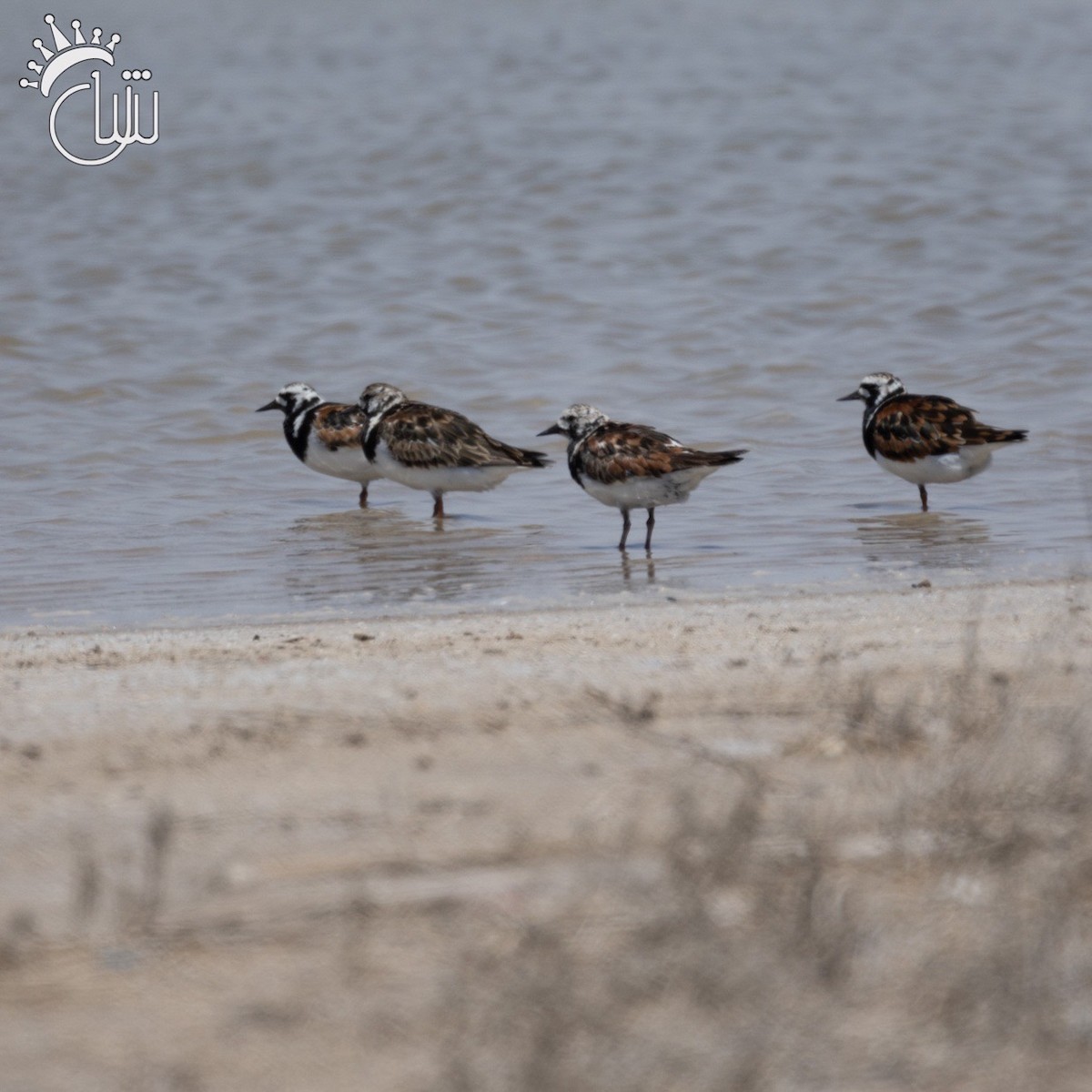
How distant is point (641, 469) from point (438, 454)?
1742 mm

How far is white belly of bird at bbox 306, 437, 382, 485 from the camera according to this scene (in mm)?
12250

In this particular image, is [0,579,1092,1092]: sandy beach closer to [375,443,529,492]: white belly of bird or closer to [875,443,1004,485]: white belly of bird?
[875,443,1004,485]: white belly of bird

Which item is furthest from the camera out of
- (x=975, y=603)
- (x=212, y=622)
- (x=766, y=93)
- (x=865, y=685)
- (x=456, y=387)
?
(x=766, y=93)

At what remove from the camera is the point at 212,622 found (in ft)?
27.3

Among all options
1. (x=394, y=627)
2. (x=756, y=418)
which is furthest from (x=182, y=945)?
(x=756, y=418)

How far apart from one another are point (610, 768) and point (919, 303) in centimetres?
1344

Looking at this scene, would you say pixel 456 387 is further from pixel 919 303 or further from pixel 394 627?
pixel 394 627

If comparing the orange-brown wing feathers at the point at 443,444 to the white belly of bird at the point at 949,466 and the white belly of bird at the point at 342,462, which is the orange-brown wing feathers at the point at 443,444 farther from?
the white belly of bird at the point at 949,466

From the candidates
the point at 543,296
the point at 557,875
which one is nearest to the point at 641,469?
the point at 557,875

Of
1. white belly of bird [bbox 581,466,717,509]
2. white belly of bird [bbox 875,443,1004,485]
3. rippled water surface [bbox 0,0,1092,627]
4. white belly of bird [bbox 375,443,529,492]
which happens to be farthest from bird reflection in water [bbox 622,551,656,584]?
white belly of bird [bbox 875,443,1004,485]

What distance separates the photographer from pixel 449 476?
11.6 meters

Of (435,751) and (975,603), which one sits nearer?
(435,751)

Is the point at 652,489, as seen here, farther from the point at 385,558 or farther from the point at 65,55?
the point at 65,55

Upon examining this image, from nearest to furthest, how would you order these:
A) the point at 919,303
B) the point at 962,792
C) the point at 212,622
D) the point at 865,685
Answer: the point at 962,792 < the point at 865,685 < the point at 212,622 < the point at 919,303
